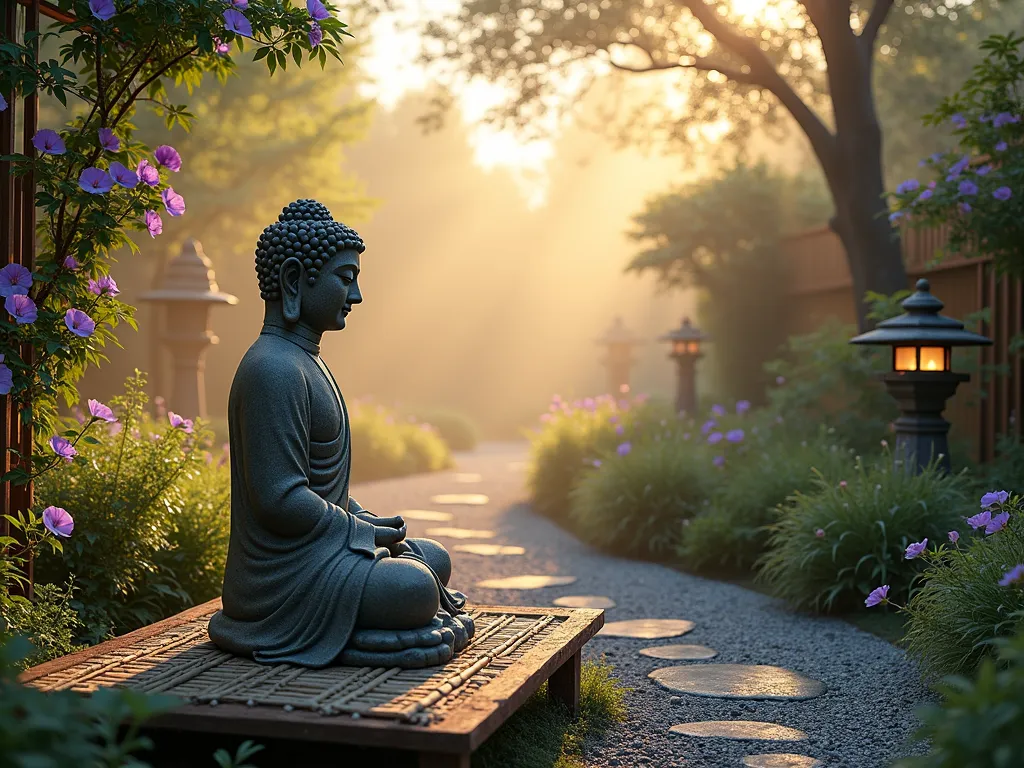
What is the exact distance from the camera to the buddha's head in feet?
11.6

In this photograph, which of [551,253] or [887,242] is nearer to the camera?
[887,242]

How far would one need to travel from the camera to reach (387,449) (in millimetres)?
14523

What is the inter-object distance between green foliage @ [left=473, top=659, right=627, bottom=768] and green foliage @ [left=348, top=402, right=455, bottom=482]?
962 cm

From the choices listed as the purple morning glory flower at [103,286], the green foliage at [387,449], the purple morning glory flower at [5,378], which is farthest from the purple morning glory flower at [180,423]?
the green foliage at [387,449]

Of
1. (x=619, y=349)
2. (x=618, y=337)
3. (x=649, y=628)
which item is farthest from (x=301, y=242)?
(x=619, y=349)

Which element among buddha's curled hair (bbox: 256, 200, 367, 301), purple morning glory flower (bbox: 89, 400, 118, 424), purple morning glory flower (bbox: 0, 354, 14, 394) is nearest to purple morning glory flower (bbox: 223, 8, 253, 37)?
buddha's curled hair (bbox: 256, 200, 367, 301)

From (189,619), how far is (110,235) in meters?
1.61

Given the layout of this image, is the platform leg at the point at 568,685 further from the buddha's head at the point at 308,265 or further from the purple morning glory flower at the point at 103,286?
the purple morning glory flower at the point at 103,286

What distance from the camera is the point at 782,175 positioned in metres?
14.7

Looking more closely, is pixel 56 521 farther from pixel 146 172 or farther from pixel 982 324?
pixel 982 324

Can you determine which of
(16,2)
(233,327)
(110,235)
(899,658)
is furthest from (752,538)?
(233,327)

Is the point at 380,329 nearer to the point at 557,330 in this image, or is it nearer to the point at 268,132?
the point at 557,330

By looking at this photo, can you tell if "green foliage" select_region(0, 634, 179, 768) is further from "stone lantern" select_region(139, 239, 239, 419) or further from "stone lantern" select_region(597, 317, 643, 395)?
"stone lantern" select_region(597, 317, 643, 395)

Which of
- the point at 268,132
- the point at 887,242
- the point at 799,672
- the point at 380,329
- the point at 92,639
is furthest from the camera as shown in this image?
the point at 380,329
